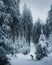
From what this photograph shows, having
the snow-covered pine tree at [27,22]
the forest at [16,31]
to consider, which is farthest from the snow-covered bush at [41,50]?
the snow-covered pine tree at [27,22]

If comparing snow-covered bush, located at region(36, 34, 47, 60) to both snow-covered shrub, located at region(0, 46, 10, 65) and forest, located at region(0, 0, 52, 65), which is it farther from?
snow-covered shrub, located at region(0, 46, 10, 65)

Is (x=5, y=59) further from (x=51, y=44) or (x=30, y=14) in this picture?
(x=30, y=14)

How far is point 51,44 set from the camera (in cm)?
3719

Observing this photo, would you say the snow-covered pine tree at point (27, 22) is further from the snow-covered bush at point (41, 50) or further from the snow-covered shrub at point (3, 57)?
the snow-covered shrub at point (3, 57)

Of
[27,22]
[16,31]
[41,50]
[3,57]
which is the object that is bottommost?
[3,57]

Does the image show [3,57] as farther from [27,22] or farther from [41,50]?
[27,22]

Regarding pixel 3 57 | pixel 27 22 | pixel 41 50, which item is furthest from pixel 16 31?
pixel 3 57

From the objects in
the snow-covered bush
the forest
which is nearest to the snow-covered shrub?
the forest

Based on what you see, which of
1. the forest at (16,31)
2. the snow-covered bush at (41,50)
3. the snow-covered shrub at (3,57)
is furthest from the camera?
the snow-covered bush at (41,50)

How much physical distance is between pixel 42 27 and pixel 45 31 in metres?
2.42

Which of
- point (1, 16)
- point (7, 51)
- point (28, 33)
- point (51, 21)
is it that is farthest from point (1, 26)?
point (28, 33)

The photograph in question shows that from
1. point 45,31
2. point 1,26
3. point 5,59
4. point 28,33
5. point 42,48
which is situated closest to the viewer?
point 5,59

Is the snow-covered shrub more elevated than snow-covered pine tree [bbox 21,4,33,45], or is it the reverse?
snow-covered pine tree [bbox 21,4,33,45]

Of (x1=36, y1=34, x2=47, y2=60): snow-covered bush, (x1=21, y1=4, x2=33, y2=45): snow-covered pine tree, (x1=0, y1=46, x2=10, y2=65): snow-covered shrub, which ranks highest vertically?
(x1=21, y1=4, x2=33, y2=45): snow-covered pine tree
